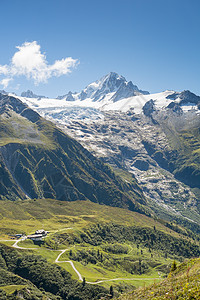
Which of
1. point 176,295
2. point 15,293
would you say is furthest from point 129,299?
point 15,293

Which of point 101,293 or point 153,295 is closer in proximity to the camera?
point 153,295

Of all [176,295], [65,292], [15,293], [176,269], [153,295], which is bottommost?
[65,292]

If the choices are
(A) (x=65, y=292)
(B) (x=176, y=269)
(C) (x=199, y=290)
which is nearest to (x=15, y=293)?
(A) (x=65, y=292)

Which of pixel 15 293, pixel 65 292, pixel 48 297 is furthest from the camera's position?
pixel 65 292

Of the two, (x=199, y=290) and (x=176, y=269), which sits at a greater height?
(x=199, y=290)

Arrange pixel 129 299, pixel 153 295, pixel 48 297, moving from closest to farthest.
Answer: pixel 153 295 < pixel 129 299 < pixel 48 297

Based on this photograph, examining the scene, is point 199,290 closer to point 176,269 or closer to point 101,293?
point 176,269

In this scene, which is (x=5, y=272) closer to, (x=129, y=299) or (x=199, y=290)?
(x=129, y=299)

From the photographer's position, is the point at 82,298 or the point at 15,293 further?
the point at 82,298

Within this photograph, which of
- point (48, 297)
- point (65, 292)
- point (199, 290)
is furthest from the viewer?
point (65, 292)
